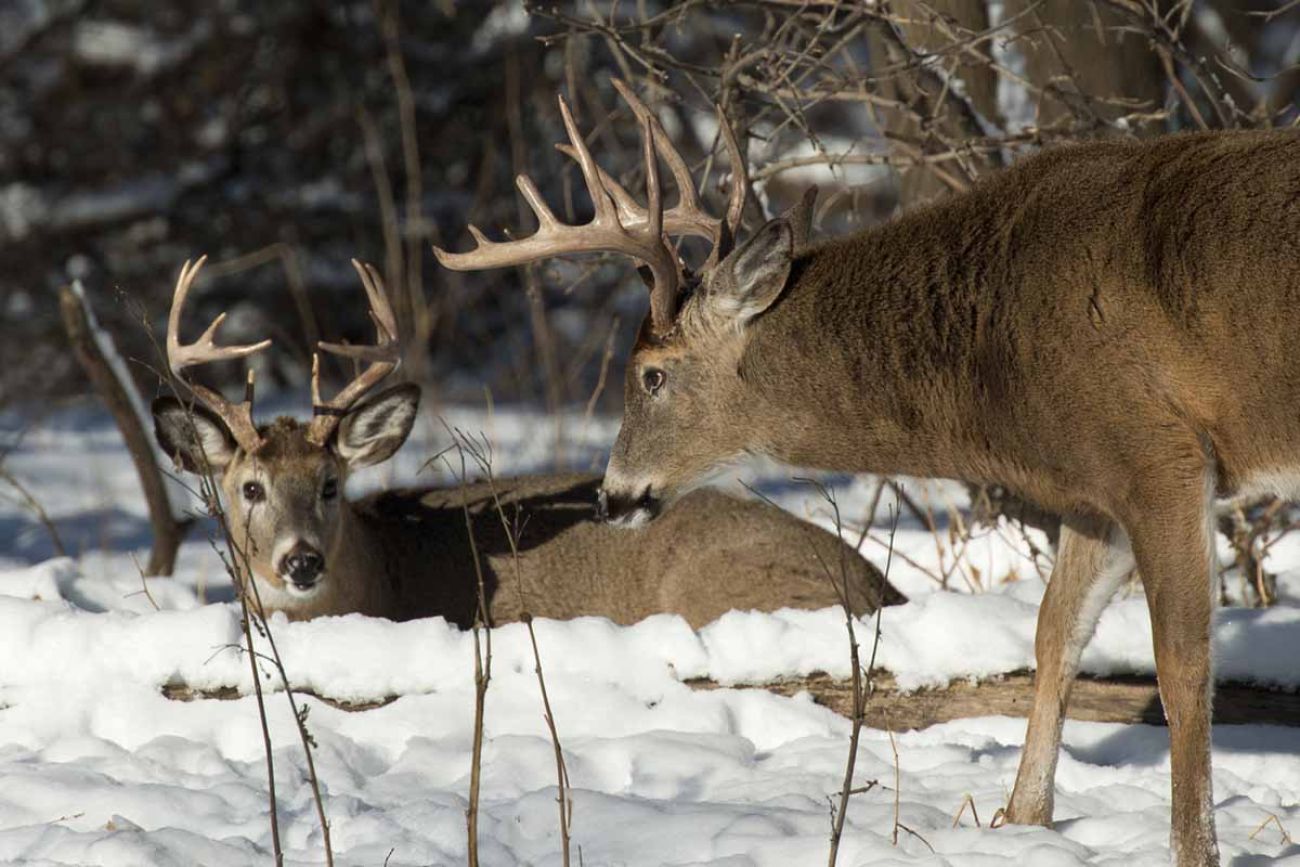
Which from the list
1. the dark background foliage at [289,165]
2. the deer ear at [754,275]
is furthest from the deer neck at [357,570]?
the dark background foliage at [289,165]

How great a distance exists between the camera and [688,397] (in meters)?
5.07

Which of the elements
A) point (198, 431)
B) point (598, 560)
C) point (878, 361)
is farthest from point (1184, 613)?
point (198, 431)

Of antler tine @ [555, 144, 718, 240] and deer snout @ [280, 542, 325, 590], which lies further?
deer snout @ [280, 542, 325, 590]

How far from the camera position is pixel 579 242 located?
5.00 m

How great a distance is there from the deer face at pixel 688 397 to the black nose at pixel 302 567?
1.49m

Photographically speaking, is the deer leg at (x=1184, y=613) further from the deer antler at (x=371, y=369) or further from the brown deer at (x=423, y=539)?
the deer antler at (x=371, y=369)

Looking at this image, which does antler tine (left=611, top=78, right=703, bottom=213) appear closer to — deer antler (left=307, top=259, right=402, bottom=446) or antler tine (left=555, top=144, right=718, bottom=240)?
antler tine (left=555, top=144, right=718, bottom=240)

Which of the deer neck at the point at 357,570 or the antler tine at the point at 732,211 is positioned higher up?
the antler tine at the point at 732,211

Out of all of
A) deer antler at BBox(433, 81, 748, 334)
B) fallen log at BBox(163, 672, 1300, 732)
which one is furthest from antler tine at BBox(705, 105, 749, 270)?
fallen log at BBox(163, 672, 1300, 732)

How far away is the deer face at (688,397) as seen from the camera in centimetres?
493

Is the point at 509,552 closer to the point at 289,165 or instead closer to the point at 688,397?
the point at 688,397

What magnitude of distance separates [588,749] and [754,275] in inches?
55.2

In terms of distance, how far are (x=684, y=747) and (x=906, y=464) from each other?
99 cm

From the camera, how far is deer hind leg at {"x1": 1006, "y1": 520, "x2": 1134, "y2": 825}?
4613 mm
